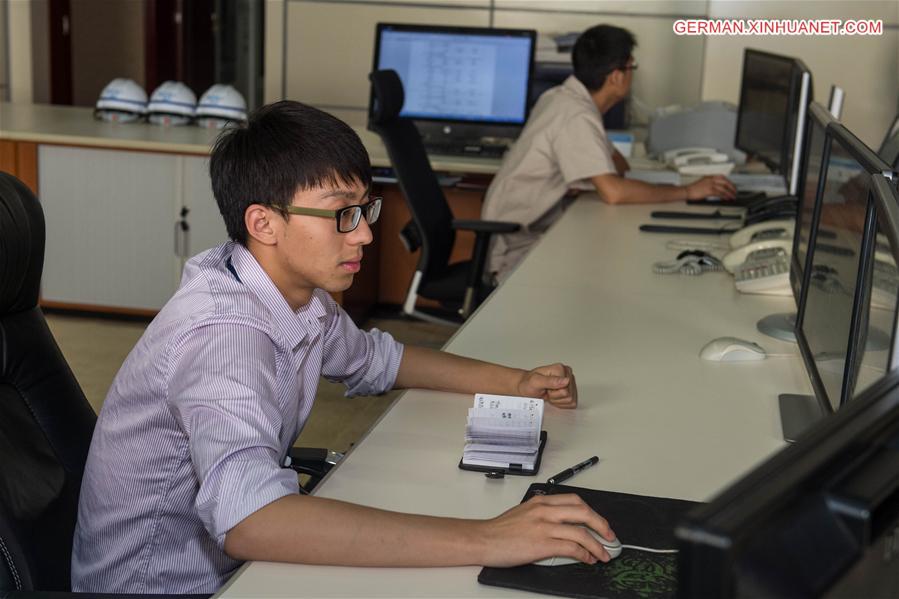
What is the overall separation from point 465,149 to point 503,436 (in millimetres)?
2796

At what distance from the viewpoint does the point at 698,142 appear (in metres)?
4.26

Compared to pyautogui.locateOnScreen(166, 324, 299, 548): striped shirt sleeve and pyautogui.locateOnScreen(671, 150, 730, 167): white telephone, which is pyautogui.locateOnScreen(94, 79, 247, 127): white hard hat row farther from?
pyautogui.locateOnScreen(166, 324, 299, 548): striped shirt sleeve

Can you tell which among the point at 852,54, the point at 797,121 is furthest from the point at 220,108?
the point at 852,54

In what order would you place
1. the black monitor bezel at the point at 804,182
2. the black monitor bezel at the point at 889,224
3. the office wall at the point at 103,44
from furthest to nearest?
the office wall at the point at 103,44, the black monitor bezel at the point at 804,182, the black monitor bezel at the point at 889,224

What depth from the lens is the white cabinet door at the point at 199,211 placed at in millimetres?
4008

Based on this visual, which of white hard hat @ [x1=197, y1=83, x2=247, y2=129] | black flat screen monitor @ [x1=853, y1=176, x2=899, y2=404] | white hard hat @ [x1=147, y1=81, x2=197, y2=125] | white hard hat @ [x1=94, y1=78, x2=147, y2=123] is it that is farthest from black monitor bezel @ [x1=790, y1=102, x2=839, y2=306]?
white hard hat @ [x1=94, y1=78, x2=147, y2=123]

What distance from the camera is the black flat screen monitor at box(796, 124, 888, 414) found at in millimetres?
1265

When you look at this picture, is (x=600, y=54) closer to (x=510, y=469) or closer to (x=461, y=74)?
(x=461, y=74)

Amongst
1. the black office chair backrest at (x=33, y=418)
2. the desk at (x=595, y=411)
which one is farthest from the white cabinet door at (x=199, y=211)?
the black office chair backrest at (x=33, y=418)

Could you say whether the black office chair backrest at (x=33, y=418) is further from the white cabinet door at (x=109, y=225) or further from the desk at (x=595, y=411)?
the white cabinet door at (x=109, y=225)

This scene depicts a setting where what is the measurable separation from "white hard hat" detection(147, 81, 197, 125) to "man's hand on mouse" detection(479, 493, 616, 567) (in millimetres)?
3563

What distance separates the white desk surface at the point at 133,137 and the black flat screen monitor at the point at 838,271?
2.27 meters

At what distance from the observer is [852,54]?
4832 mm

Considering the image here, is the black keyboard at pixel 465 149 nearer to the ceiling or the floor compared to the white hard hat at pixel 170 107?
nearer to the floor
